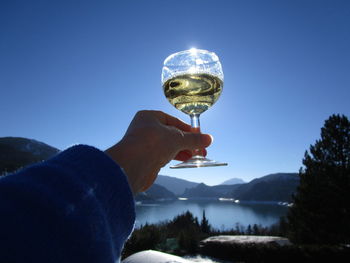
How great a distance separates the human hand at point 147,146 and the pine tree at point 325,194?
15252 mm

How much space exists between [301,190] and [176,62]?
52.9 ft

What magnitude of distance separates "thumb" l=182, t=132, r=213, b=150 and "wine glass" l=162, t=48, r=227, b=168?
198 millimetres

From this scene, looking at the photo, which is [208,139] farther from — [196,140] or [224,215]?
[224,215]

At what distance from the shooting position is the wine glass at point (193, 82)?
5.63ft

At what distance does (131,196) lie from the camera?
802 millimetres

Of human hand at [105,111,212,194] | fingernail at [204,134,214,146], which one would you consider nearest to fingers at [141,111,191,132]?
human hand at [105,111,212,194]

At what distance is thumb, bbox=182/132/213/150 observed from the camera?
1675mm

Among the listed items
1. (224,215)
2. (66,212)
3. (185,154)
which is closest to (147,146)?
(185,154)

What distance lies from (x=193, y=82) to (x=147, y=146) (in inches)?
23.7

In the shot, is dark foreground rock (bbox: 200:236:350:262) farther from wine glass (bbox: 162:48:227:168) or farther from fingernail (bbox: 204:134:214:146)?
fingernail (bbox: 204:134:214:146)

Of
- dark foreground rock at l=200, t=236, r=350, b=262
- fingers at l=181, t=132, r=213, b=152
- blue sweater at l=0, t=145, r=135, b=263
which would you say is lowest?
dark foreground rock at l=200, t=236, r=350, b=262

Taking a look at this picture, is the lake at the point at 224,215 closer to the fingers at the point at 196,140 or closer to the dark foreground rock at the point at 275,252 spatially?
the dark foreground rock at the point at 275,252

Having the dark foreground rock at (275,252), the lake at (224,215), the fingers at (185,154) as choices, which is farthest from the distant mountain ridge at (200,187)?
the fingers at (185,154)

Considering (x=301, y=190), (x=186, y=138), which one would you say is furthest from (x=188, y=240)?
(x=186, y=138)
